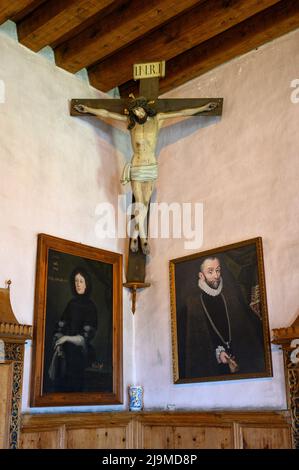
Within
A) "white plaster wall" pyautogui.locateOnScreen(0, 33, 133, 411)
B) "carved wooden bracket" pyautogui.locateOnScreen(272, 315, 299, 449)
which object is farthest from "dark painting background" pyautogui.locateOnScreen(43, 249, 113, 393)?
"carved wooden bracket" pyautogui.locateOnScreen(272, 315, 299, 449)

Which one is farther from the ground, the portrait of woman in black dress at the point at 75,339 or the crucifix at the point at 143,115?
the crucifix at the point at 143,115

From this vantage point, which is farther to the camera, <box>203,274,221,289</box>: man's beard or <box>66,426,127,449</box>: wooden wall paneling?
<box>203,274,221,289</box>: man's beard

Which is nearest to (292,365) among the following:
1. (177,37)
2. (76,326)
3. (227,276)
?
(227,276)

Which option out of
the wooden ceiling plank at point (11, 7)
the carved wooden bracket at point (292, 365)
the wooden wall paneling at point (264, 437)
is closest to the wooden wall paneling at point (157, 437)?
the wooden wall paneling at point (264, 437)

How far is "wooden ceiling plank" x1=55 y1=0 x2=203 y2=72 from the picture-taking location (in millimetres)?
5586

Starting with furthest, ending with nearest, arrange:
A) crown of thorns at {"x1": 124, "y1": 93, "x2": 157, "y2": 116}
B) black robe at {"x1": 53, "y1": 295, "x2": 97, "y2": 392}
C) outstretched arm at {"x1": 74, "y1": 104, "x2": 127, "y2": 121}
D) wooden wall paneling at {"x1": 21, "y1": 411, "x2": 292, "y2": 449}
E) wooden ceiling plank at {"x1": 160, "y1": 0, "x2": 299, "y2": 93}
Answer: outstretched arm at {"x1": 74, "y1": 104, "x2": 127, "y2": 121}
crown of thorns at {"x1": 124, "y1": 93, "x2": 157, "y2": 116}
wooden ceiling plank at {"x1": 160, "y1": 0, "x2": 299, "y2": 93}
black robe at {"x1": 53, "y1": 295, "x2": 97, "y2": 392}
wooden wall paneling at {"x1": 21, "y1": 411, "x2": 292, "y2": 449}

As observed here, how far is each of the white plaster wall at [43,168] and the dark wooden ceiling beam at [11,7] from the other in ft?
0.69

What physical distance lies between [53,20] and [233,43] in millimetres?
1784

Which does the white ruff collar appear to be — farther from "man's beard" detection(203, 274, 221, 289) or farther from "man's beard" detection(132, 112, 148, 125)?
"man's beard" detection(132, 112, 148, 125)

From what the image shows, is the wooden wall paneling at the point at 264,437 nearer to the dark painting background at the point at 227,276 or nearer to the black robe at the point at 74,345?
the dark painting background at the point at 227,276

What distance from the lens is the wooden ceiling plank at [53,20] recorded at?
5.51 m

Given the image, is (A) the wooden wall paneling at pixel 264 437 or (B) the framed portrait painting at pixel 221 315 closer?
(A) the wooden wall paneling at pixel 264 437

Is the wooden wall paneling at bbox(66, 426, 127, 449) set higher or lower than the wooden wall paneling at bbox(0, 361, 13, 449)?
lower

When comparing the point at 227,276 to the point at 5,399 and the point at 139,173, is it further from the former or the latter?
the point at 5,399
